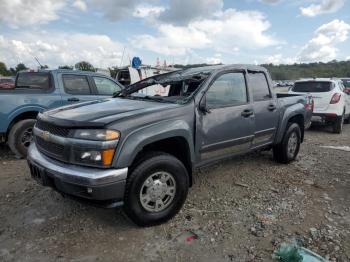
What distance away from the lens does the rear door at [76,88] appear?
6779 millimetres

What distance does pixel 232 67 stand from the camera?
15.0 feet

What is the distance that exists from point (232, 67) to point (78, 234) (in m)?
2.90

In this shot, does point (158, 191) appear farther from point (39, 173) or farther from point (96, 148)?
point (39, 173)

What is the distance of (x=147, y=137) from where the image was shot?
3273 millimetres

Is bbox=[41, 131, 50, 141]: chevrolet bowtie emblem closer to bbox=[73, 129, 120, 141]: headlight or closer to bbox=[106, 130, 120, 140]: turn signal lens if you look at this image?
bbox=[73, 129, 120, 141]: headlight

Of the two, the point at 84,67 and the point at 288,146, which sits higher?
the point at 84,67

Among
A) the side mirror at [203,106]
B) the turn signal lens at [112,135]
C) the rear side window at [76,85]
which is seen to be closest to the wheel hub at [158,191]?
the turn signal lens at [112,135]

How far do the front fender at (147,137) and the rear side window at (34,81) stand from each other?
4137 millimetres

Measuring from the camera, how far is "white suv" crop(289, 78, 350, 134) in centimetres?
941

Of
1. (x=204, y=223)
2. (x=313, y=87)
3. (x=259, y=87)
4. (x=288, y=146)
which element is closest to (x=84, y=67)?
(x=313, y=87)

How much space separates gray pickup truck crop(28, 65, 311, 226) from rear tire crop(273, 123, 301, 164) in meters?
0.83

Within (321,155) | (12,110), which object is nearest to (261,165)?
(321,155)

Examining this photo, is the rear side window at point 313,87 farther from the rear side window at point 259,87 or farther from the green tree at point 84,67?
the green tree at point 84,67

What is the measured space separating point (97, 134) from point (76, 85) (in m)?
4.33
